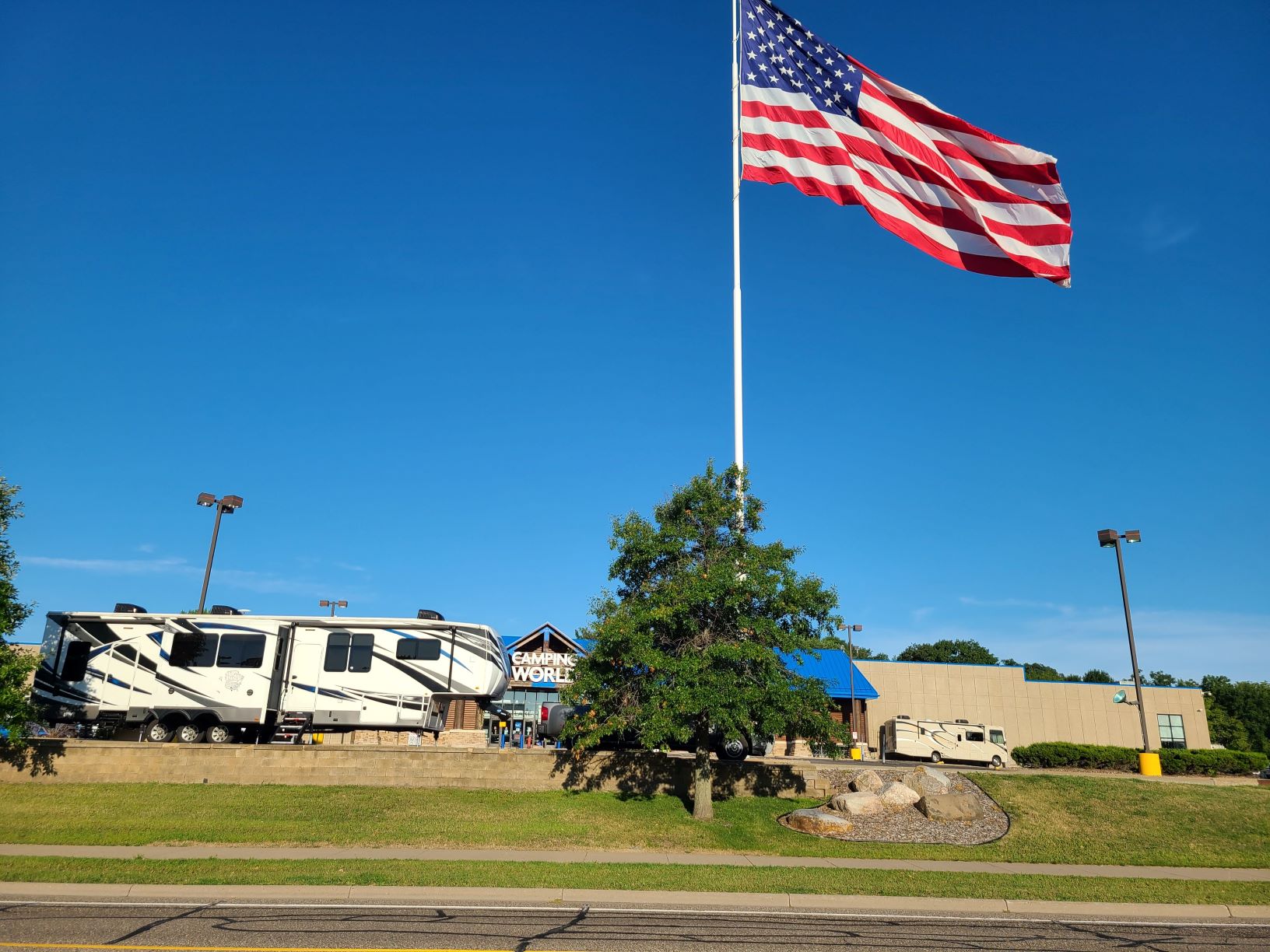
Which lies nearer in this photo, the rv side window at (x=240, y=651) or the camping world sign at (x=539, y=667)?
the rv side window at (x=240, y=651)

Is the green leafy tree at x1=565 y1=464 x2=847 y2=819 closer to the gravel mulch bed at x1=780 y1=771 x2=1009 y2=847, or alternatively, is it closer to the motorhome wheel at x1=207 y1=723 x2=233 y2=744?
the gravel mulch bed at x1=780 y1=771 x2=1009 y2=847

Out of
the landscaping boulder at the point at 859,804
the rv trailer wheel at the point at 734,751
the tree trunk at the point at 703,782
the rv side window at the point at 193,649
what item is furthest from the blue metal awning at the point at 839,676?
the rv side window at the point at 193,649

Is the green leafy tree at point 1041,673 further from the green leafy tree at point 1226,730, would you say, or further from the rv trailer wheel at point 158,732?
the rv trailer wheel at point 158,732

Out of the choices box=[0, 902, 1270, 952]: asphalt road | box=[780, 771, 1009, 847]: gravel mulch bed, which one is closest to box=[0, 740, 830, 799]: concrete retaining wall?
box=[780, 771, 1009, 847]: gravel mulch bed

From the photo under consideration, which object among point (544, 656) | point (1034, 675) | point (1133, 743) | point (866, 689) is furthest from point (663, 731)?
point (1034, 675)

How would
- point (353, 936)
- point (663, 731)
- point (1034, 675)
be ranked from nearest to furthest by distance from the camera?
1. point (353, 936)
2. point (663, 731)
3. point (1034, 675)

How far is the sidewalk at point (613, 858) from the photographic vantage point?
16.2 m

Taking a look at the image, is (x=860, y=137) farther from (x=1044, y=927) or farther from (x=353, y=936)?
(x=353, y=936)

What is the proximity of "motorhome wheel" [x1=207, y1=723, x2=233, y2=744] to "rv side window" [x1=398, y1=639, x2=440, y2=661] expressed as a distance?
18.1 feet

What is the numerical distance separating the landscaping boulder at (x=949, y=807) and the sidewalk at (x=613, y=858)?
3.18 metres

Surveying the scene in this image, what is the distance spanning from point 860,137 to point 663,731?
14.9m

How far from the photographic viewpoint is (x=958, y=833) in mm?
20312

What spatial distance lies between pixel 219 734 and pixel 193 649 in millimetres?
2633

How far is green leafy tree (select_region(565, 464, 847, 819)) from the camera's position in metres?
20.1
